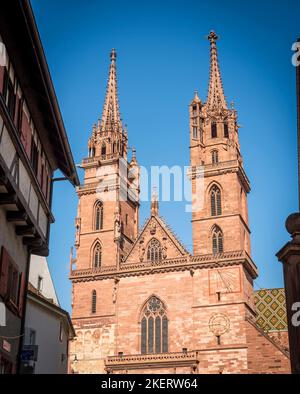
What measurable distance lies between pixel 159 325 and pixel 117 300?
378 centimetres

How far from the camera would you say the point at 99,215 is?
163 feet

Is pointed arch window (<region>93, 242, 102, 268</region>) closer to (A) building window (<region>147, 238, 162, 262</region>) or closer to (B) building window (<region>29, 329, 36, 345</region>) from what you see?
(A) building window (<region>147, 238, 162, 262</region>)

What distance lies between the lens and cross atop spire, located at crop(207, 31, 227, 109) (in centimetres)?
5169

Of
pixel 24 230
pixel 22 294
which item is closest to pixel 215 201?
pixel 22 294

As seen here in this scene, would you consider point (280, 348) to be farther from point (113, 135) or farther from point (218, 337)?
point (113, 135)

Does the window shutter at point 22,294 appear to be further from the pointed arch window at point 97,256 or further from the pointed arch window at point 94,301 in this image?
the pointed arch window at point 97,256

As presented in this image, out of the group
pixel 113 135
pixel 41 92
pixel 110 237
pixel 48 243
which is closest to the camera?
pixel 41 92

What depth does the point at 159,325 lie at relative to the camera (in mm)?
43531

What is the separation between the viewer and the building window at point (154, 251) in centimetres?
4622

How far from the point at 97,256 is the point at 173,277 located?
684 cm

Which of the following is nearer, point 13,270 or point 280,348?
point 13,270
